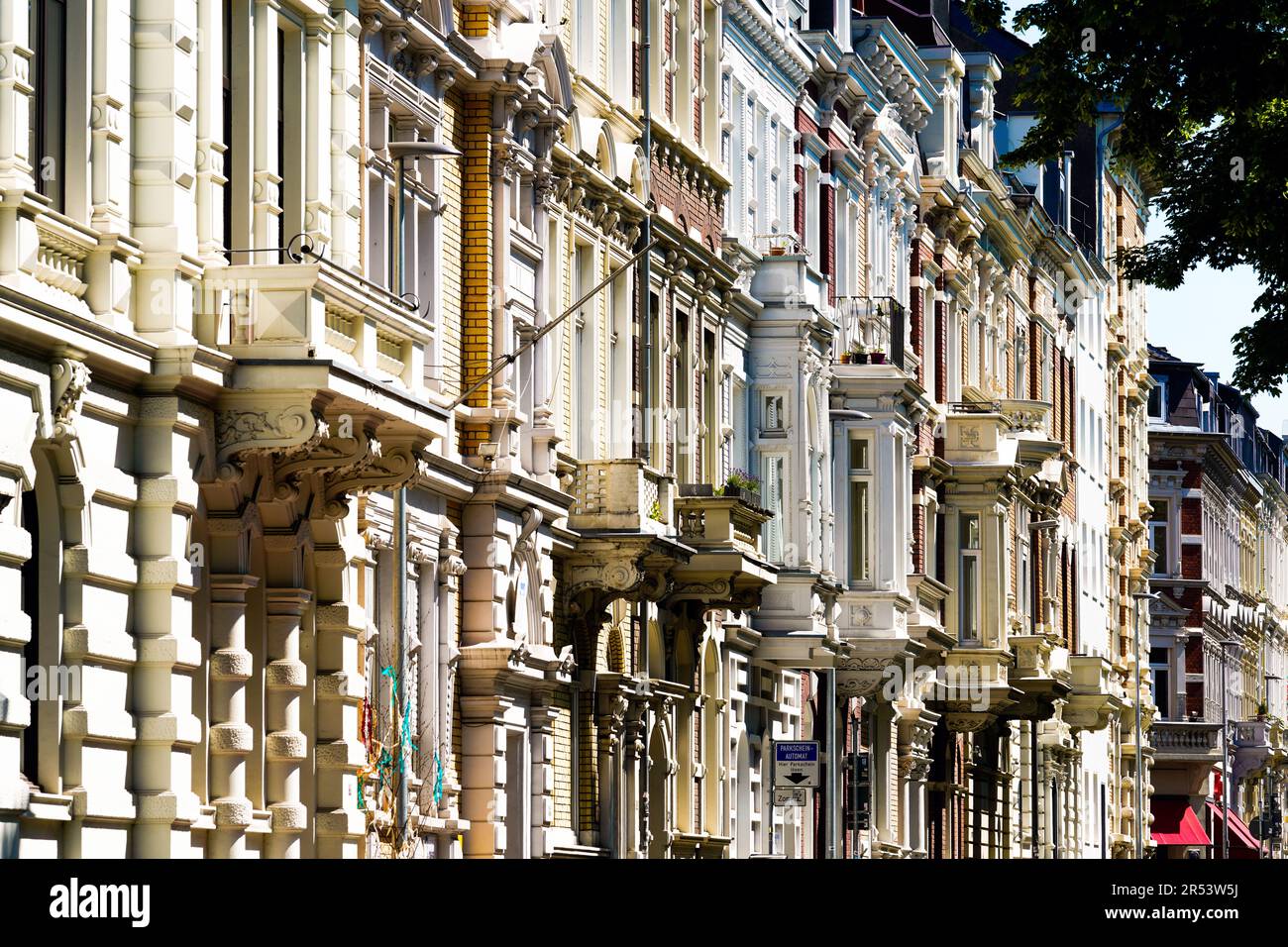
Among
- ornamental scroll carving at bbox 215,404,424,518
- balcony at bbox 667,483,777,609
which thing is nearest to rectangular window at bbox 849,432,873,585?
balcony at bbox 667,483,777,609

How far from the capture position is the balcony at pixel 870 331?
48.0m

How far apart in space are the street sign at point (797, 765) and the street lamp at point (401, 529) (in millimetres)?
12642

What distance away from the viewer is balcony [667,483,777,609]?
1464 inches

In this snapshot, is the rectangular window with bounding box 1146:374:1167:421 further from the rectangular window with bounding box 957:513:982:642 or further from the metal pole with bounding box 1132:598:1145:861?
the rectangular window with bounding box 957:513:982:642

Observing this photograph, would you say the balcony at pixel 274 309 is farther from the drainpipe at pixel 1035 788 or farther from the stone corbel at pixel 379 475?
the drainpipe at pixel 1035 788

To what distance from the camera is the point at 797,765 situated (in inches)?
1572

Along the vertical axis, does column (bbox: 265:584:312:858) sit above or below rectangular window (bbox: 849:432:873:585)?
below

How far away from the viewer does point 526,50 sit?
30.4 meters

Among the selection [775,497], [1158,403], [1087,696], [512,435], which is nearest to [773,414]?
[775,497]

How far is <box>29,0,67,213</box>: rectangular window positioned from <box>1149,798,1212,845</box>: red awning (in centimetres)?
7151

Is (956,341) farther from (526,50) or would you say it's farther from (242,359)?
(242,359)

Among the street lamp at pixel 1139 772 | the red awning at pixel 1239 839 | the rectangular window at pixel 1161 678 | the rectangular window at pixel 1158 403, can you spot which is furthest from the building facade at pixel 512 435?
the rectangular window at pixel 1158 403
